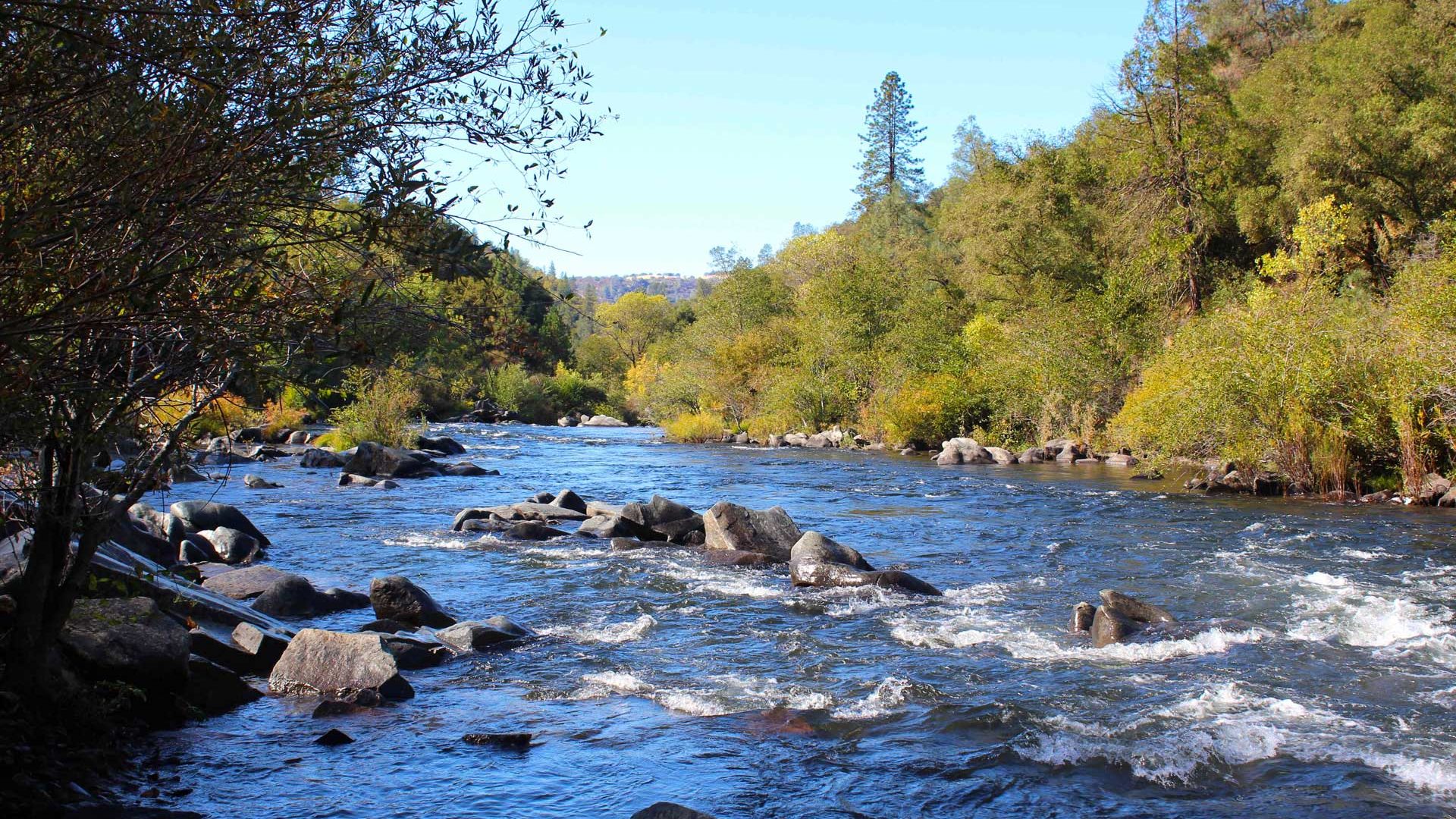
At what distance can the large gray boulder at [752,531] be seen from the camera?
15.0 metres

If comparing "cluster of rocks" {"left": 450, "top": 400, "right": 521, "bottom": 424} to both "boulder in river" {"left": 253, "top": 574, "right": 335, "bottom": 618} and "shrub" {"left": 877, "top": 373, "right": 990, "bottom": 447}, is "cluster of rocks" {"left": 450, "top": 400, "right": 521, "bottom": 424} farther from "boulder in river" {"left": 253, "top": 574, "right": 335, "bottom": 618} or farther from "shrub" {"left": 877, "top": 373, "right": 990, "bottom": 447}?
"boulder in river" {"left": 253, "top": 574, "right": 335, "bottom": 618}

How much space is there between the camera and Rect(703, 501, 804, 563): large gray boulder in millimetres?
14992

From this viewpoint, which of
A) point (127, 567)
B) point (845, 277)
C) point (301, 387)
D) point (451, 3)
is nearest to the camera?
point (301, 387)

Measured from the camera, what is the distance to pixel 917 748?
723 cm

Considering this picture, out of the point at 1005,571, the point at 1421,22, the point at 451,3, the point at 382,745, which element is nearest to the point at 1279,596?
the point at 1005,571

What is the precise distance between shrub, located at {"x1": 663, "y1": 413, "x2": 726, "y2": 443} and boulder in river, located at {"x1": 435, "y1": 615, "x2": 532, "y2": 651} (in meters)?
36.4

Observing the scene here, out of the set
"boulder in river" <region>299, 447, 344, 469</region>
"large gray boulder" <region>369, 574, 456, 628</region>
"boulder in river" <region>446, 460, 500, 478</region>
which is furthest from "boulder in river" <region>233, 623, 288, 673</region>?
"boulder in river" <region>299, 447, 344, 469</region>

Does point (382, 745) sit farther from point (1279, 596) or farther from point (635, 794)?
point (1279, 596)

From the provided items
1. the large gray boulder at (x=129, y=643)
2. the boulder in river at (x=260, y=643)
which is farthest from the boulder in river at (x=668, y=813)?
the boulder in river at (x=260, y=643)

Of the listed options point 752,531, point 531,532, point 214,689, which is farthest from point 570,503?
point 214,689

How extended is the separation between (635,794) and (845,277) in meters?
41.4

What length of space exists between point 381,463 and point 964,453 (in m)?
18.0

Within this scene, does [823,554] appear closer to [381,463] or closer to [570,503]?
[570,503]

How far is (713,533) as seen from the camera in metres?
15.6
